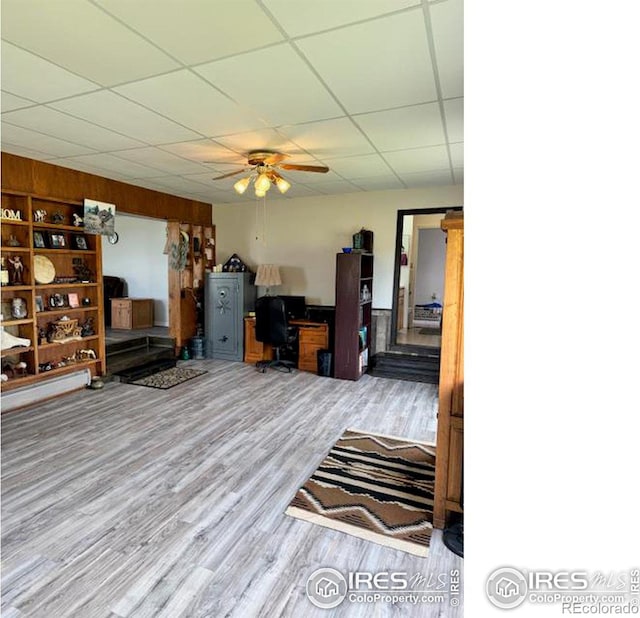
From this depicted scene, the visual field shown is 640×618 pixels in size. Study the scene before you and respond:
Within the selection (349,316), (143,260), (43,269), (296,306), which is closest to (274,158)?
(349,316)

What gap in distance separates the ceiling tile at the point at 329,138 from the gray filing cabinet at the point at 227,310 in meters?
2.77

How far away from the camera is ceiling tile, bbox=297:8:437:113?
1771 mm

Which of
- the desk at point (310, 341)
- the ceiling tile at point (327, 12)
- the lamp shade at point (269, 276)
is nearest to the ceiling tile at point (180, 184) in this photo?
the lamp shade at point (269, 276)

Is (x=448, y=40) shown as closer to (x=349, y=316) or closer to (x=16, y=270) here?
(x=349, y=316)

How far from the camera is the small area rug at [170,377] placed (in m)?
4.61

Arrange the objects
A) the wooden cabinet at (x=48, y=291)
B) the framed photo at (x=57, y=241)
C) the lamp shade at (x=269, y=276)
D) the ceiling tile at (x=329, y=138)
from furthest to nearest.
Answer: the lamp shade at (x=269, y=276), the framed photo at (x=57, y=241), the wooden cabinet at (x=48, y=291), the ceiling tile at (x=329, y=138)

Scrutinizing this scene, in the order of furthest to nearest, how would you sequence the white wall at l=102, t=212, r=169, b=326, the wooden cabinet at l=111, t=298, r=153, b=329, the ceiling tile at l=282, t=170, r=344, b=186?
1. the white wall at l=102, t=212, r=169, b=326
2. the wooden cabinet at l=111, t=298, r=153, b=329
3. the ceiling tile at l=282, t=170, r=344, b=186

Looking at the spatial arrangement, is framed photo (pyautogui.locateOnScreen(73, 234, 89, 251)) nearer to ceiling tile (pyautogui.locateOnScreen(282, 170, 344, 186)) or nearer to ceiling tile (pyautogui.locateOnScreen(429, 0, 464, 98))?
ceiling tile (pyautogui.locateOnScreen(282, 170, 344, 186))

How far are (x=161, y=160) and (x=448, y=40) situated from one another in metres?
3.08

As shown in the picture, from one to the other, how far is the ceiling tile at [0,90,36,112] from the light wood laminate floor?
8.42ft

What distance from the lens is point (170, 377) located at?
490 centimetres

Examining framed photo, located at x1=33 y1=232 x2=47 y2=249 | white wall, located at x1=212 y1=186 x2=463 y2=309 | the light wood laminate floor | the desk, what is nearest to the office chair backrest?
the desk

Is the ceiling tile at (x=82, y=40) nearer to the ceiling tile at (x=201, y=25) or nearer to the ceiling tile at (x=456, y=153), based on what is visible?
the ceiling tile at (x=201, y=25)
